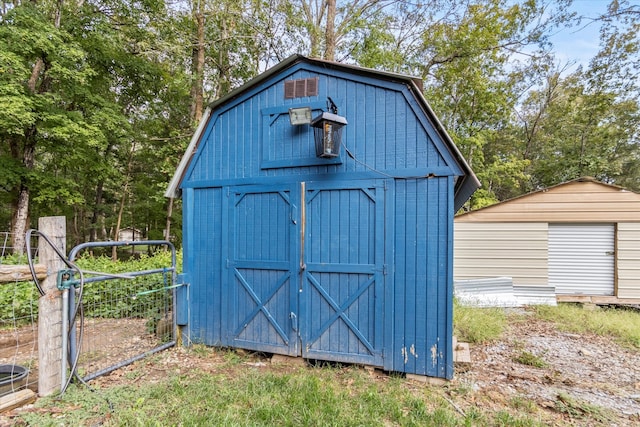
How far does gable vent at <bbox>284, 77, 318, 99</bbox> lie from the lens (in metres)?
3.77

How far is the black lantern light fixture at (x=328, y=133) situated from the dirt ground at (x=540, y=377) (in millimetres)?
2540

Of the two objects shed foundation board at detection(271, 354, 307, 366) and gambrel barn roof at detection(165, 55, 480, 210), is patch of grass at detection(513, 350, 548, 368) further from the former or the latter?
shed foundation board at detection(271, 354, 307, 366)

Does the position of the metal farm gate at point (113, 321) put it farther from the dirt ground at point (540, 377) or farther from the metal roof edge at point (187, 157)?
the metal roof edge at point (187, 157)

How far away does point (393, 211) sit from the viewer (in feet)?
11.3

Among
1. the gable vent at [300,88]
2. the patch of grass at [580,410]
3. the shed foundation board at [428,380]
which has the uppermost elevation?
the gable vent at [300,88]

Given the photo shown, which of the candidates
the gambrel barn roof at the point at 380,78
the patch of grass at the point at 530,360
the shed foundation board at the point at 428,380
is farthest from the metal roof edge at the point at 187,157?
the patch of grass at the point at 530,360

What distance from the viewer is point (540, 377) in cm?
351

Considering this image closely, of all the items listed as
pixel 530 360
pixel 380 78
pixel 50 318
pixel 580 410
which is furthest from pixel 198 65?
pixel 580 410

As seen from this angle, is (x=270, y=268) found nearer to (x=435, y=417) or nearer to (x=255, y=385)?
(x=255, y=385)

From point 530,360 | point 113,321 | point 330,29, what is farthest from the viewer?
point 330,29

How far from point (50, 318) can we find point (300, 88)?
139 inches

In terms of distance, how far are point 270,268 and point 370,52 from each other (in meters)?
10.1

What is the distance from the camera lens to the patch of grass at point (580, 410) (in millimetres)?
2730

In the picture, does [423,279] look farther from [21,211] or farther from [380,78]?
[21,211]
